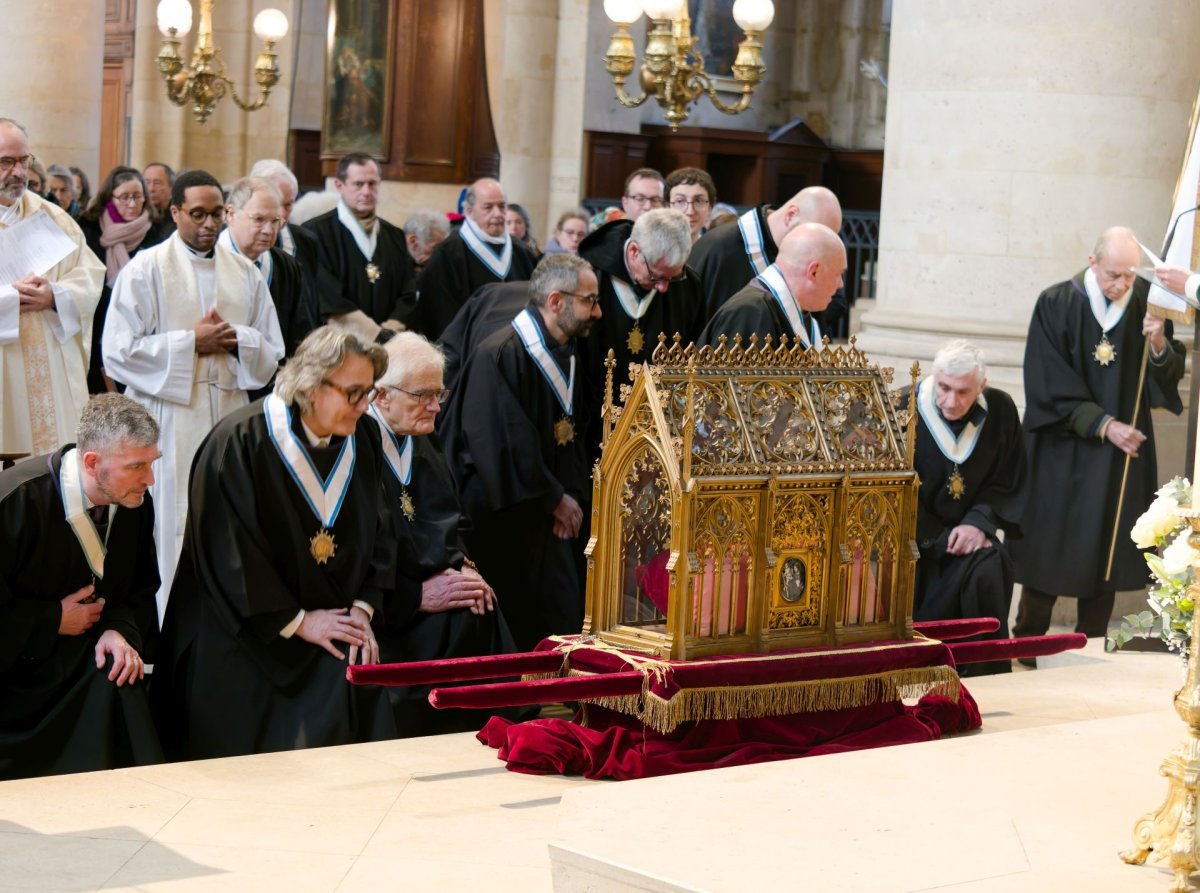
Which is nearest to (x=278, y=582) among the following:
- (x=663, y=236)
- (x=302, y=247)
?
(x=663, y=236)

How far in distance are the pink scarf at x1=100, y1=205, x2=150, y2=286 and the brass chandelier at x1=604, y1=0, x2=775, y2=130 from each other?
2.90 meters

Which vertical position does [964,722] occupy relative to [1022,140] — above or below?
below

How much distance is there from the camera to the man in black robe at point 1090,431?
8.20 m

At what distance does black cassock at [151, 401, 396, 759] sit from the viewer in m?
5.31

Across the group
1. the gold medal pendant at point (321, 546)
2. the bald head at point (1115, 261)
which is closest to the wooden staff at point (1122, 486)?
the bald head at point (1115, 261)

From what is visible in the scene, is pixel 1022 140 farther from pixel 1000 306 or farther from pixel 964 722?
pixel 964 722

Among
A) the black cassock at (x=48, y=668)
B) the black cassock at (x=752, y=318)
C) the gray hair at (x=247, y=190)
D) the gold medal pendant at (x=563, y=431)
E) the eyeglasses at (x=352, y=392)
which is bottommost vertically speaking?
the black cassock at (x=48, y=668)

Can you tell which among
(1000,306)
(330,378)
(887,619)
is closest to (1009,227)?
(1000,306)

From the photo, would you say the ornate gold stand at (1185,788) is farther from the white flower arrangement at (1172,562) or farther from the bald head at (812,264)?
the bald head at (812,264)

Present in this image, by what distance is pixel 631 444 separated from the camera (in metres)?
5.11

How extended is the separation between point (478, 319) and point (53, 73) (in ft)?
17.3

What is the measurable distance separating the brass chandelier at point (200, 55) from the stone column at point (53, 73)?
168 centimetres

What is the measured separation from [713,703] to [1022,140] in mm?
4612

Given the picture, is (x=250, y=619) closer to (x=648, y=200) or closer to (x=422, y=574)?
(x=422, y=574)
